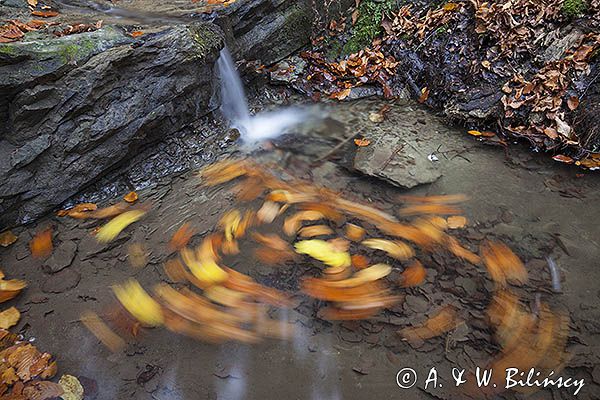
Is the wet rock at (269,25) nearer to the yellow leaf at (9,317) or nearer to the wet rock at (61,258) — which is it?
the wet rock at (61,258)

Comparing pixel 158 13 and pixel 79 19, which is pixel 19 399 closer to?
pixel 79 19

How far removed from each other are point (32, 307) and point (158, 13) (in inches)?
153

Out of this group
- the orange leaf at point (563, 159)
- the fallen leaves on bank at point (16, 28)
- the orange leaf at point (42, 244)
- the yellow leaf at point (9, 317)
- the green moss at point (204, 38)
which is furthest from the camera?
the green moss at point (204, 38)

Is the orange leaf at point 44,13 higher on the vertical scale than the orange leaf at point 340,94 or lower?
higher

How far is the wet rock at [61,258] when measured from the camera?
324 cm

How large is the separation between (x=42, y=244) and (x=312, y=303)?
2562mm

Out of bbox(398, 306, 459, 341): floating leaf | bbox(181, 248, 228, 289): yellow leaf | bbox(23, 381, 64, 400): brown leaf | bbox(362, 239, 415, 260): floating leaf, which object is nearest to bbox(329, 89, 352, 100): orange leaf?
bbox(362, 239, 415, 260): floating leaf

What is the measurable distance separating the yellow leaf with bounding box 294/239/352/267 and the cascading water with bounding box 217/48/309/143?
6.91 ft

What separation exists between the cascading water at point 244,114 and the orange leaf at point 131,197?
62.7 inches

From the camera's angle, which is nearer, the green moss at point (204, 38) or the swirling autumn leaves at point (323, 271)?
the swirling autumn leaves at point (323, 271)

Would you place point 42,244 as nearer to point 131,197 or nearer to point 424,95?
point 131,197

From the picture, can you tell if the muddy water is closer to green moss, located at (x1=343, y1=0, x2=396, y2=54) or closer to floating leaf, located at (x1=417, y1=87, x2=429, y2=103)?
floating leaf, located at (x1=417, y1=87, x2=429, y2=103)

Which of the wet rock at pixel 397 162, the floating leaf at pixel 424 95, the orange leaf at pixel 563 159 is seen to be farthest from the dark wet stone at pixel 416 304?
the floating leaf at pixel 424 95

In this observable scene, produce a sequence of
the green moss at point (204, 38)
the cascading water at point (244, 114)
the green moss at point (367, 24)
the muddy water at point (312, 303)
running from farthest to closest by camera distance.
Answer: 1. the green moss at point (367, 24)
2. the cascading water at point (244, 114)
3. the green moss at point (204, 38)
4. the muddy water at point (312, 303)
